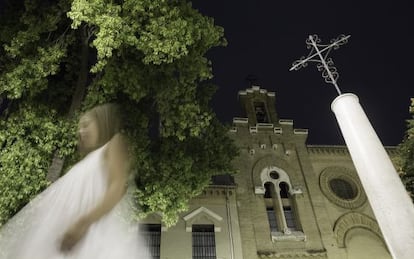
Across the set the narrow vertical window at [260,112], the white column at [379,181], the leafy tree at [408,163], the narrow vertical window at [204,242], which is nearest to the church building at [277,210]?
the narrow vertical window at [204,242]

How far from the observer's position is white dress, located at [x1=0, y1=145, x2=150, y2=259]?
8.81ft

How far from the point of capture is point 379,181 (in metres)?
6.13

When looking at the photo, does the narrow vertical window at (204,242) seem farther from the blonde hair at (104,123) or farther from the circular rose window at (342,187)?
the blonde hair at (104,123)

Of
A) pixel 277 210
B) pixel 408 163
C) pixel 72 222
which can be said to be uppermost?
pixel 277 210

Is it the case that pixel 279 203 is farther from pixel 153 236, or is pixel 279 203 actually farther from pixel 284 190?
pixel 153 236

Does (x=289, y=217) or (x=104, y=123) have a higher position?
(x=289, y=217)

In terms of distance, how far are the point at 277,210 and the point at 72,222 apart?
15.1m

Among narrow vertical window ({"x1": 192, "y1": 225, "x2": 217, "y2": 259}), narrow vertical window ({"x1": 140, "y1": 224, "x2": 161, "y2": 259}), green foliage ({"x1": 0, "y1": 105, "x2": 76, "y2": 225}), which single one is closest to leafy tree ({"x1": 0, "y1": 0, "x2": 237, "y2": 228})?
green foliage ({"x1": 0, "y1": 105, "x2": 76, "y2": 225})

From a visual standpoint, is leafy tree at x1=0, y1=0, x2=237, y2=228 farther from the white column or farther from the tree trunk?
the white column

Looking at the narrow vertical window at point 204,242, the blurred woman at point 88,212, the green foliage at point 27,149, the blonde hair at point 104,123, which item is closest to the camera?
the blurred woman at point 88,212

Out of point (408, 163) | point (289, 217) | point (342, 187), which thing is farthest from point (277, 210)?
point (408, 163)

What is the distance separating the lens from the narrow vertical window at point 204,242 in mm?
14367

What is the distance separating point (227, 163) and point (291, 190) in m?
7.10

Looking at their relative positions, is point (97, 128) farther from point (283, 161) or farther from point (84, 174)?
point (283, 161)
